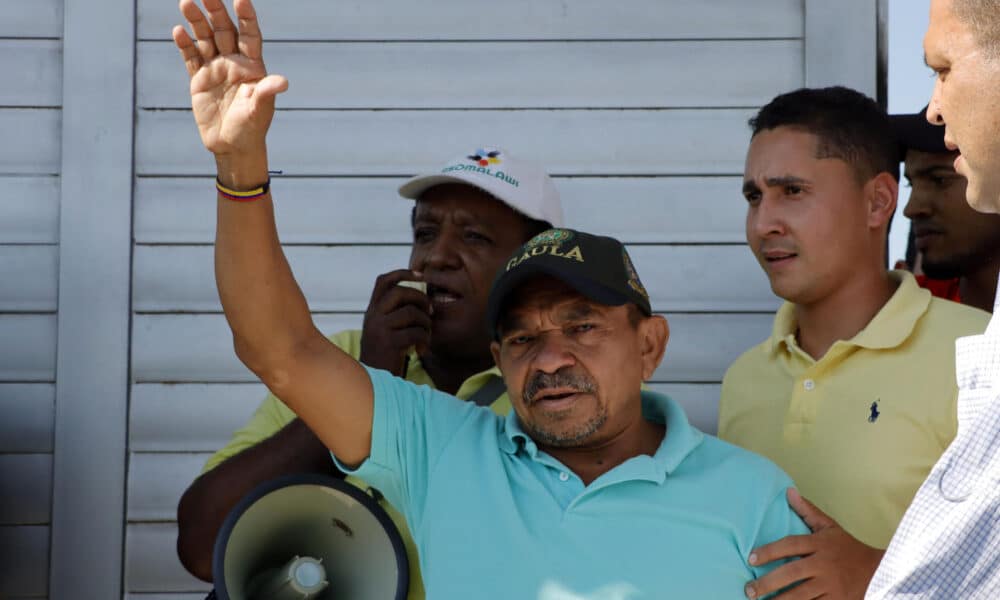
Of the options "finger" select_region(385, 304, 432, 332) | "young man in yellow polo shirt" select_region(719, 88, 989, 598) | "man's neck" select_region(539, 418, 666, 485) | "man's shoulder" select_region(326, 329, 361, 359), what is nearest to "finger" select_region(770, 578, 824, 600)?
"young man in yellow polo shirt" select_region(719, 88, 989, 598)

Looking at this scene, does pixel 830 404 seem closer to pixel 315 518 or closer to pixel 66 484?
pixel 315 518

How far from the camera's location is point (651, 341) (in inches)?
105

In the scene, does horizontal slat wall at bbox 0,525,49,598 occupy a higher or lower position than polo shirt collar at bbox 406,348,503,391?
lower

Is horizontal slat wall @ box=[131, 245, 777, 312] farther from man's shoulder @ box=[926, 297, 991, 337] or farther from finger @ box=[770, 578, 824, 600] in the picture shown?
finger @ box=[770, 578, 824, 600]

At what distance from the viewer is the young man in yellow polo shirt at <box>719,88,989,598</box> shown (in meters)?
2.54

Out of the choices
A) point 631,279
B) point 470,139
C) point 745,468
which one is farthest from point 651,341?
point 470,139

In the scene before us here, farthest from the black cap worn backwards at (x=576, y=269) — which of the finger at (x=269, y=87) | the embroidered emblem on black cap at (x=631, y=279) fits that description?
the finger at (x=269, y=87)

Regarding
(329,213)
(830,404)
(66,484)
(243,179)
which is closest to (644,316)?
(830,404)

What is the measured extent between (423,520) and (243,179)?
2.41 feet

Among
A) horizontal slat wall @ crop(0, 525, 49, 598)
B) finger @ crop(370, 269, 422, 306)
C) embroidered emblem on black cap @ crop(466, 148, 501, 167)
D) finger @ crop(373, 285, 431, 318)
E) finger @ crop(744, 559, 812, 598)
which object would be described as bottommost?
horizontal slat wall @ crop(0, 525, 49, 598)

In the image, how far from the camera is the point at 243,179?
2203mm

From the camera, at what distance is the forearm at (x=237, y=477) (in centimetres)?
267

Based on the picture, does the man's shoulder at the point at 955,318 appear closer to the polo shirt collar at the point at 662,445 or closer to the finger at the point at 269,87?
the polo shirt collar at the point at 662,445

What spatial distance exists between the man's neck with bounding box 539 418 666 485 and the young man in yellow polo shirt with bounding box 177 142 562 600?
0.32m
